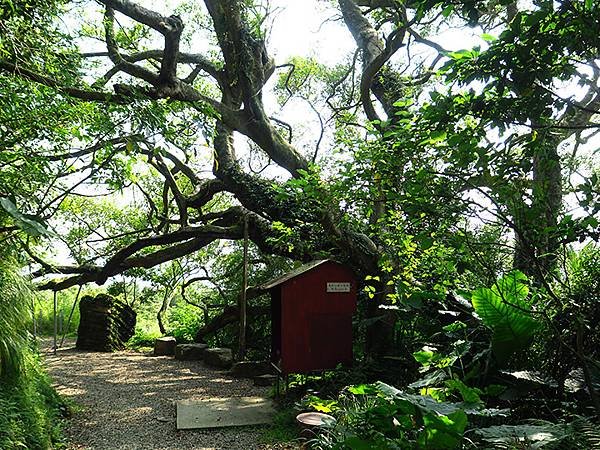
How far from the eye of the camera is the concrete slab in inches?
218

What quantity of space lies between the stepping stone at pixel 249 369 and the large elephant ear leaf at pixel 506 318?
5.17 metres

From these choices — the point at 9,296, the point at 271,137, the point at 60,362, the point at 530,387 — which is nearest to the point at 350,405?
the point at 530,387

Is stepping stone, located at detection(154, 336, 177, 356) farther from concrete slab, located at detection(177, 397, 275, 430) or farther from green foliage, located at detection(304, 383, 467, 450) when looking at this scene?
green foliage, located at detection(304, 383, 467, 450)

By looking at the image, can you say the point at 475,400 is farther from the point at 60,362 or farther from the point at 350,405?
the point at 60,362

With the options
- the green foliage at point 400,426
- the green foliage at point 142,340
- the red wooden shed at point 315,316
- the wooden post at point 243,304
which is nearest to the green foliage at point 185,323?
the green foliage at point 142,340

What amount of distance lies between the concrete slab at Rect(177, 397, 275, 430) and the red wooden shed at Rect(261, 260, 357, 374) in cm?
57

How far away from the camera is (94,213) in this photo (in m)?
13.6

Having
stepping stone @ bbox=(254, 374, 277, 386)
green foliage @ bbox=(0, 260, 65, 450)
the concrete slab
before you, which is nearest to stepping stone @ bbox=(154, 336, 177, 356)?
stepping stone @ bbox=(254, 374, 277, 386)

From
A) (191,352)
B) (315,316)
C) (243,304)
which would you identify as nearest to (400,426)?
(315,316)

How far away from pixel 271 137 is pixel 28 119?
A: 4.68 m

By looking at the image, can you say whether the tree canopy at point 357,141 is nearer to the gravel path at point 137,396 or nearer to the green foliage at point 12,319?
the green foliage at point 12,319

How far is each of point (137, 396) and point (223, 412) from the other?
1885 millimetres

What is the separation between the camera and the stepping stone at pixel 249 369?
8484mm

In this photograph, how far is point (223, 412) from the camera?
19.6 feet
